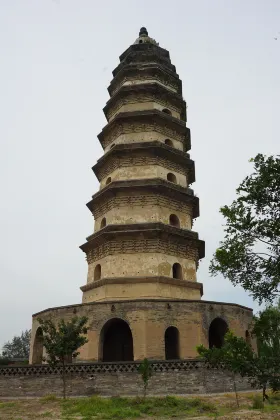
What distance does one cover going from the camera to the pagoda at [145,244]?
15648mm

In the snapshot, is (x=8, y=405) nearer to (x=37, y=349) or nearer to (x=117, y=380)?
(x=117, y=380)

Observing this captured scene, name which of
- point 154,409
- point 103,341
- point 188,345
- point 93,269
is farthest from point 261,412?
point 93,269

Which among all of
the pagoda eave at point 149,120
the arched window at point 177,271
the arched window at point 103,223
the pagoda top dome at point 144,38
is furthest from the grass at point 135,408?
the pagoda top dome at point 144,38

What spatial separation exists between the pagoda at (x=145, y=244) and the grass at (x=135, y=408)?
2830 mm

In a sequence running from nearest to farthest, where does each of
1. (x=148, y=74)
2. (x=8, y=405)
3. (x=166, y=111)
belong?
(x=8, y=405) < (x=166, y=111) < (x=148, y=74)

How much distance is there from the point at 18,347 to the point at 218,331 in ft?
121

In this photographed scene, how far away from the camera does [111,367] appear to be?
13734mm

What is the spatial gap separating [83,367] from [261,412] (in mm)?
5783

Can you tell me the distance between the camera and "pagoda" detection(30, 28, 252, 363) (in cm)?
1565

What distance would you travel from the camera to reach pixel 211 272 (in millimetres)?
8109

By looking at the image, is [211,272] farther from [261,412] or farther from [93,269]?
[93,269]

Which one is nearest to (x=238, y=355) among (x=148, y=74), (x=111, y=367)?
(x=111, y=367)

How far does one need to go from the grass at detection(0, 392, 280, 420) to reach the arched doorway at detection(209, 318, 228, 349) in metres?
4.13

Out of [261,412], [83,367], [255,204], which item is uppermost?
[255,204]
